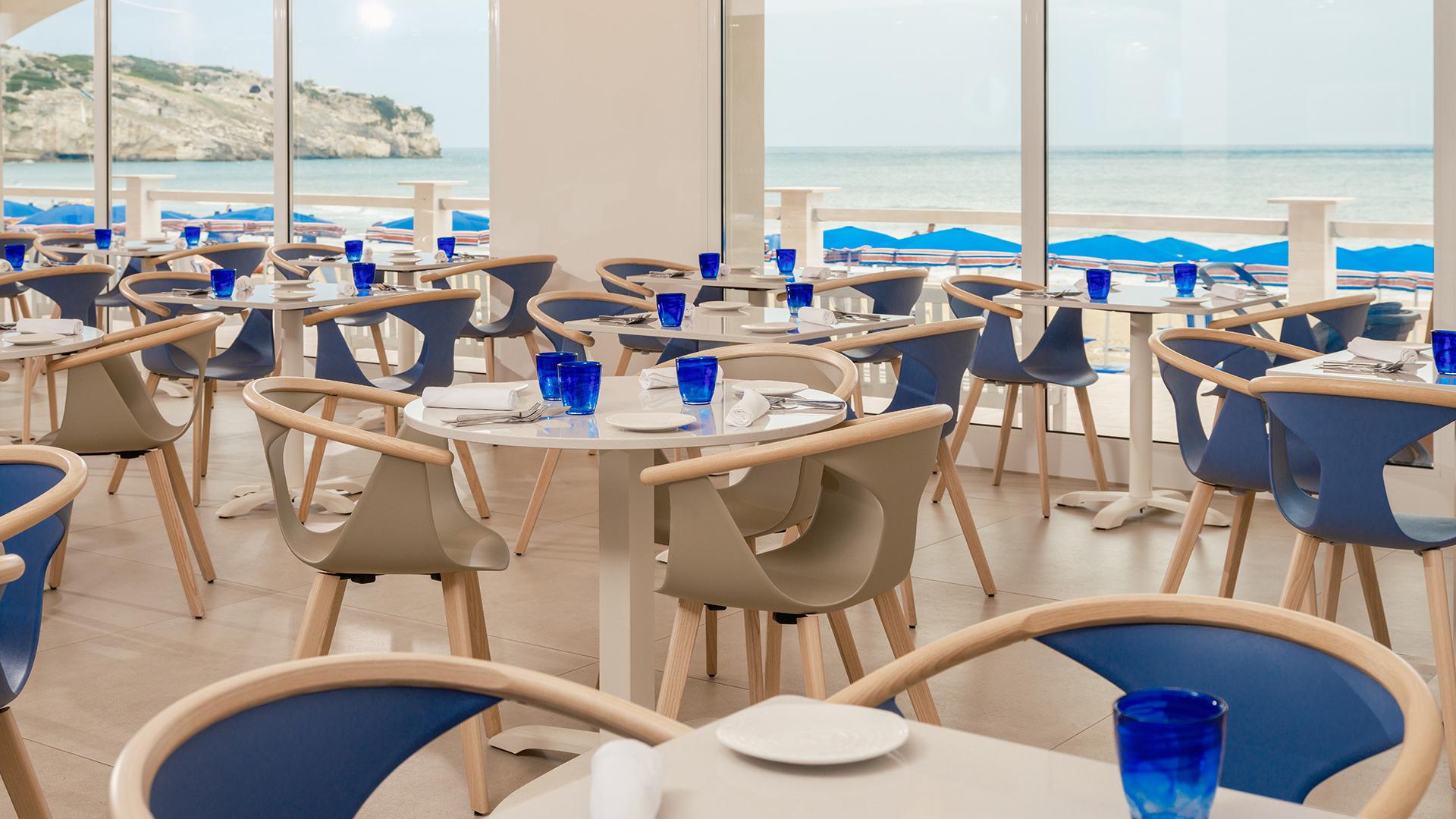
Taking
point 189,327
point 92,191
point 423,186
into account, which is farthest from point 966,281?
point 92,191

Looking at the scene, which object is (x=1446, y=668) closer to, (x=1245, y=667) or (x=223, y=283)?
(x=1245, y=667)

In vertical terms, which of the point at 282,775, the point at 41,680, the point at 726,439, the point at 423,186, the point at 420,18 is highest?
the point at 420,18

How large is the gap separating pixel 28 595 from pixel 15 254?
682 cm

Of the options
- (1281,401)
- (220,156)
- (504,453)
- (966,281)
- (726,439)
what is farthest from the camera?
(220,156)

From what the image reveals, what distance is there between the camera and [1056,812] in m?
1.00

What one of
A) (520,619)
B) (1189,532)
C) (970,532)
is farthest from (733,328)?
(1189,532)

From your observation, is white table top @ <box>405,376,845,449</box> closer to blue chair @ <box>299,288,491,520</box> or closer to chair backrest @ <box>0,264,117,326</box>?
blue chair @ <box>299,288,491,520</box>

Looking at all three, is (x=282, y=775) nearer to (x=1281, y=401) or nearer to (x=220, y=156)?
(x=1281, y=401)

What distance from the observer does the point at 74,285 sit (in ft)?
20.7

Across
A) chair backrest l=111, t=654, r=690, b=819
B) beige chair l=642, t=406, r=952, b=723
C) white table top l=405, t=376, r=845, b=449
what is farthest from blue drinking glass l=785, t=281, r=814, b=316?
chair backrest l=111, t=654, r=690, b=819

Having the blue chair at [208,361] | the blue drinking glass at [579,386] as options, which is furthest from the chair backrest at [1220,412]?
the blue chair at [208,361]

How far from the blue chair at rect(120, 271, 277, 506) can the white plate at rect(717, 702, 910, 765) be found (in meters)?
4.35

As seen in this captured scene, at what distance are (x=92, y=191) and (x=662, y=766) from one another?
10107 millimetres

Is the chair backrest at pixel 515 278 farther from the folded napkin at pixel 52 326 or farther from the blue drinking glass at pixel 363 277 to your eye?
the folded napkin at pixel 52 326
